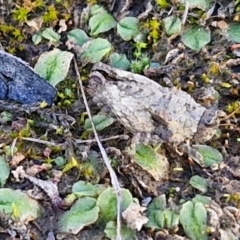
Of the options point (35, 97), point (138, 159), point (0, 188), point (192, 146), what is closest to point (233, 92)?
point (192, 146)

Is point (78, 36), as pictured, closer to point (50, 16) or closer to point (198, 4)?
point (50, 16)

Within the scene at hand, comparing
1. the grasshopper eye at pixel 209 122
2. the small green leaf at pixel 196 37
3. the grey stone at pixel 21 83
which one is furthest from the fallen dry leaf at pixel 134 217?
the small green leaf at pixel 196 37

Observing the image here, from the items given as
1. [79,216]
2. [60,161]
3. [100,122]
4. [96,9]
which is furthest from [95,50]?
[79,216]

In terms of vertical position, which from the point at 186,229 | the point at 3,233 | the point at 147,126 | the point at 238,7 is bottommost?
the point at 3,233

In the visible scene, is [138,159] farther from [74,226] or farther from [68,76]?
[68,76]

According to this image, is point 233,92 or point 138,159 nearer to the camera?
point 138,159

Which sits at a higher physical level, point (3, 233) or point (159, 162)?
point (159, 162)
